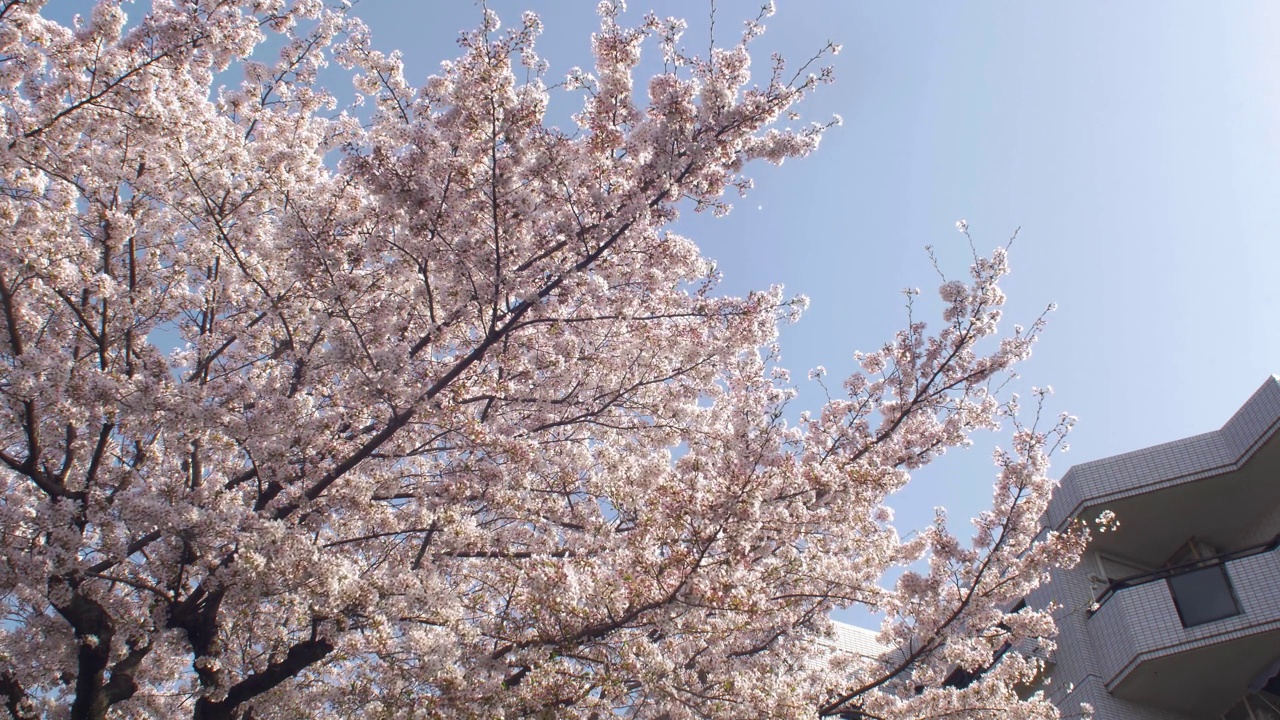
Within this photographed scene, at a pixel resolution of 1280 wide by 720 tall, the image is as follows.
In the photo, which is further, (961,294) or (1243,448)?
(1243,448)

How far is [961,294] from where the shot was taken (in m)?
10.0

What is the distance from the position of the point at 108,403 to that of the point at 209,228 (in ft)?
8.35

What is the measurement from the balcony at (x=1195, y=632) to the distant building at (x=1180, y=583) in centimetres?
2

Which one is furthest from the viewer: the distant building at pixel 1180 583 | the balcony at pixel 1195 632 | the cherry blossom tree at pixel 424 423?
the distant building at pixel 1180 583

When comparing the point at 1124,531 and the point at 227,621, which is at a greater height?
the point at 1124,531

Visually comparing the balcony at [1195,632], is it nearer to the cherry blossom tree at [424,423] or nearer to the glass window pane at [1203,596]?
the glass window pane at [1203,596]

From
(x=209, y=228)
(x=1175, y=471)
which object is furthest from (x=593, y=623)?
(x=1175, y=471)

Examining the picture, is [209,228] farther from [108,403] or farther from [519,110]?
[519,110]

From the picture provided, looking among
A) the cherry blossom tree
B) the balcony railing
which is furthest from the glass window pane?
the cherry blossom tree

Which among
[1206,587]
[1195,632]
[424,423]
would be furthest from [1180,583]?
[424,423]

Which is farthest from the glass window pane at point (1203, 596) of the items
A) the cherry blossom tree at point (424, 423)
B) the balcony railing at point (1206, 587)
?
the cherry blossom tree at point (424, 423)

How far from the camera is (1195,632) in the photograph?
1293 cm

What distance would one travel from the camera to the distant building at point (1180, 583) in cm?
1288

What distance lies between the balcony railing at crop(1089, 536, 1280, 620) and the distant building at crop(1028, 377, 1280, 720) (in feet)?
0.05
